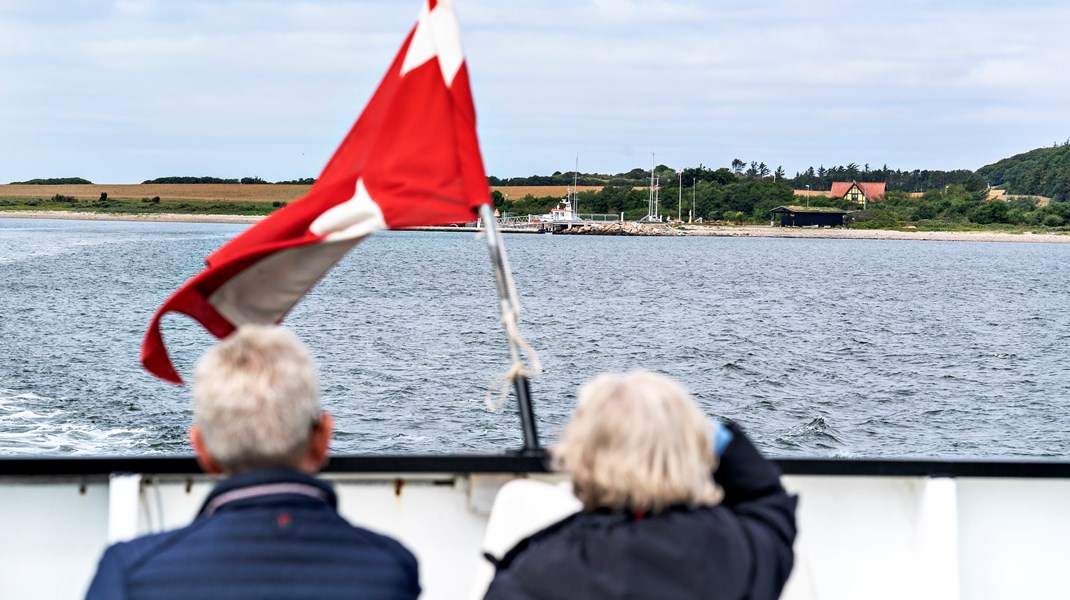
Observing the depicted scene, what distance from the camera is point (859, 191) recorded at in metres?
181

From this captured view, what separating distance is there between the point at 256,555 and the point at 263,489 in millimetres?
106

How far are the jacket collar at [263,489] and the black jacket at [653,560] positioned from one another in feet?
1.30

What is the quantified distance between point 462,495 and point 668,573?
1.29 m

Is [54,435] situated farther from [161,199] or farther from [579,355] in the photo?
[161,199]

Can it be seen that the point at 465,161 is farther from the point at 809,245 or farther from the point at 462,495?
the point at 809,245

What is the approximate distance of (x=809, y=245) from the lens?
478 feet

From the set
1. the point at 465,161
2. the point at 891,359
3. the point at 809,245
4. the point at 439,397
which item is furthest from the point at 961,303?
the point at 809,245

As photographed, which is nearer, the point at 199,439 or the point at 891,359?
the point at 199,439

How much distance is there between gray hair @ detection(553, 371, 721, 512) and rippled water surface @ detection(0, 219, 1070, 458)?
47.1 feet

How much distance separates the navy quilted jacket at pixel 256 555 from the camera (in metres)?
1.84

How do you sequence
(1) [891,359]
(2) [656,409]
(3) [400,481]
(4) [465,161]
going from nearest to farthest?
(2) [656,409] < (3) [400,481] < (4) [465,161] < (1) [891,359]

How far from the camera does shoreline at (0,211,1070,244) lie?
15275cm

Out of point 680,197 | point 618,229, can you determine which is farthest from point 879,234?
point 618,229

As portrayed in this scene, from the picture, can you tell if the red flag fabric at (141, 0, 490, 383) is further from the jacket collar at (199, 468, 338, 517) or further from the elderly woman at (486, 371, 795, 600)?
the elderly woman at (486, 371, 795, 600)
